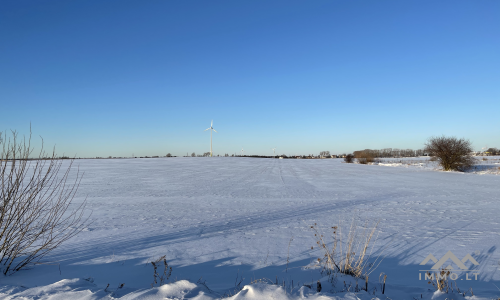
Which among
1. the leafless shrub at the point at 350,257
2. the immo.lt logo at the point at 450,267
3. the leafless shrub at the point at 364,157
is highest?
the leafless shrub at the point at 364,157

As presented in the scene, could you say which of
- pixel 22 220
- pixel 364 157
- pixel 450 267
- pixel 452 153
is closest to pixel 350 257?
pixel 450 267

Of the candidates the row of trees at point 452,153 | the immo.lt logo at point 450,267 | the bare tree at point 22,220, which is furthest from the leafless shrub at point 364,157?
the bare tree at point 22,220

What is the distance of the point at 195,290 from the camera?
306 centimetres

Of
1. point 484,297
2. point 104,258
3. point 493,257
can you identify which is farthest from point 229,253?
point 493,257

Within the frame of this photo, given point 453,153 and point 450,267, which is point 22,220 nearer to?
point 450,267

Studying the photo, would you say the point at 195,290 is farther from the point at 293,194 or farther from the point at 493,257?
the point at 293,194

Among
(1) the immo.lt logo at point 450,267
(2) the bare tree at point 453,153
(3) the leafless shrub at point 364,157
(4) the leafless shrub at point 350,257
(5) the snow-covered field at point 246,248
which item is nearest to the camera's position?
(5) the snow-covered field at point 246,248

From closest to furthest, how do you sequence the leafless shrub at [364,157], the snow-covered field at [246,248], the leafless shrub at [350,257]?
the snow-covered field at [246,248] → the leafless shrub at [350,257] → the leafless shrub at [364,157]

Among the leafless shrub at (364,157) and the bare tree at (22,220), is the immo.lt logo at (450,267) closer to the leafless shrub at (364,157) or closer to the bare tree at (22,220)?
the bare tree at (22,220)

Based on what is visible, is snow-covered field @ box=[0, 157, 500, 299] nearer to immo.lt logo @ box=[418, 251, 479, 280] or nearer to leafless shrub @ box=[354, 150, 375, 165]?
immo.lt logo @ box=[418, 251, 479, 280]

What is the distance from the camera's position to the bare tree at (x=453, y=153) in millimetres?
26891

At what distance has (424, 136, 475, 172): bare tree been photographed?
88.2ft

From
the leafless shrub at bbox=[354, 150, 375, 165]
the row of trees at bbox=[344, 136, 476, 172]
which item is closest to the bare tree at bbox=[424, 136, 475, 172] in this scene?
the row of trees at bbox=[344, 136, 476, 172]

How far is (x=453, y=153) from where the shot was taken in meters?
27.0
